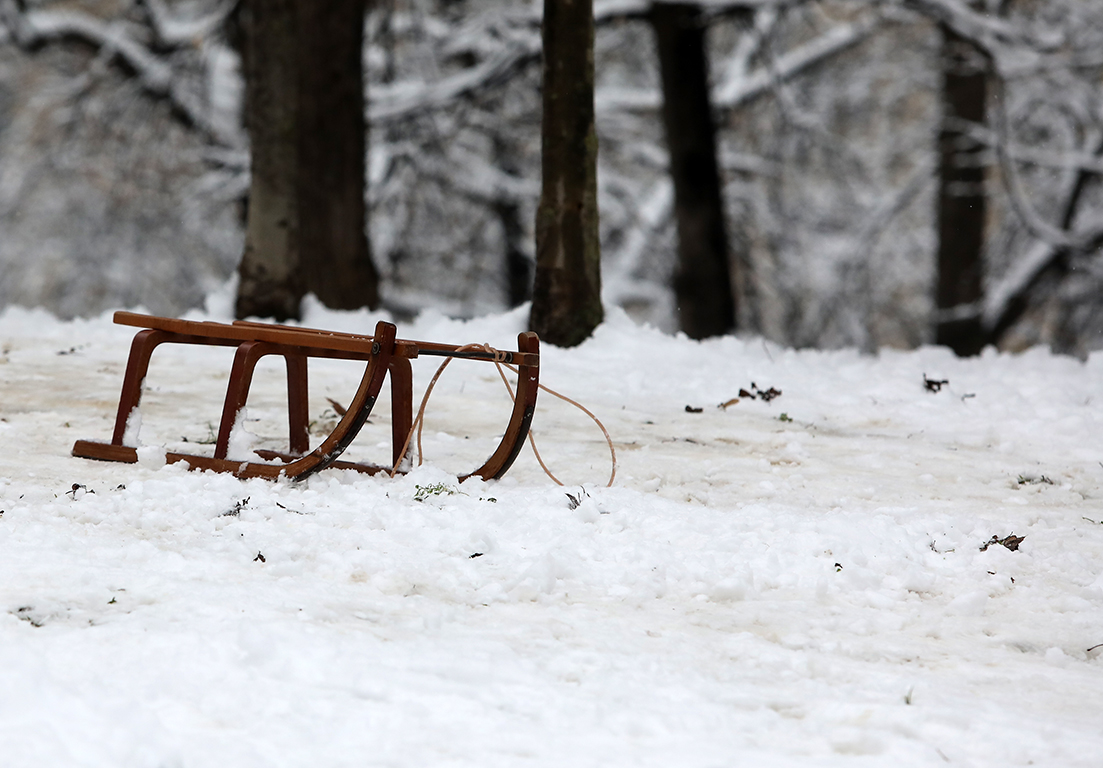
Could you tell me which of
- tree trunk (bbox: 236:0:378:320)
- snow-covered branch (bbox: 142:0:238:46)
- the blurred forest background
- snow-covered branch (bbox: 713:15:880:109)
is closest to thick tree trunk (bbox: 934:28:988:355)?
the blurred forest background

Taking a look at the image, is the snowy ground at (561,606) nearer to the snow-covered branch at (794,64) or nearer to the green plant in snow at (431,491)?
the green plant in snow at (431,491)

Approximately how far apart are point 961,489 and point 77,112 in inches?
409

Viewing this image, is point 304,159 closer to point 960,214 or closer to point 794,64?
point 794,64

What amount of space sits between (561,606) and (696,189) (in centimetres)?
726

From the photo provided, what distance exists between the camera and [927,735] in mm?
2002

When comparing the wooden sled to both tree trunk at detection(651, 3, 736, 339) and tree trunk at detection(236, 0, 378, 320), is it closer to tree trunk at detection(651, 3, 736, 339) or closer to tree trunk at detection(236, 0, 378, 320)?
tree trunk at detection(236, 0, 378, 320)

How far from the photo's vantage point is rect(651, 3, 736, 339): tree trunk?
936 cm

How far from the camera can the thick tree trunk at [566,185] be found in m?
6.46

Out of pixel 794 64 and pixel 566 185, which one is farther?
pixel 794 64

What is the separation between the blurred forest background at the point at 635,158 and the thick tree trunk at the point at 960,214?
0.09ft

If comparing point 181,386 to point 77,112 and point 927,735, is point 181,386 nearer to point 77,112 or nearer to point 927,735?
point 927,735

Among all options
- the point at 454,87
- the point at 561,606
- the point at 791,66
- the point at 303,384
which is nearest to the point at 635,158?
the point at 791,66

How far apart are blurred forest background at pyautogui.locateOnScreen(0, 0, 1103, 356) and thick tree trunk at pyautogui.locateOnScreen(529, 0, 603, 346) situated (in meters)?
2.85

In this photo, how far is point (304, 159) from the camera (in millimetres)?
8266
